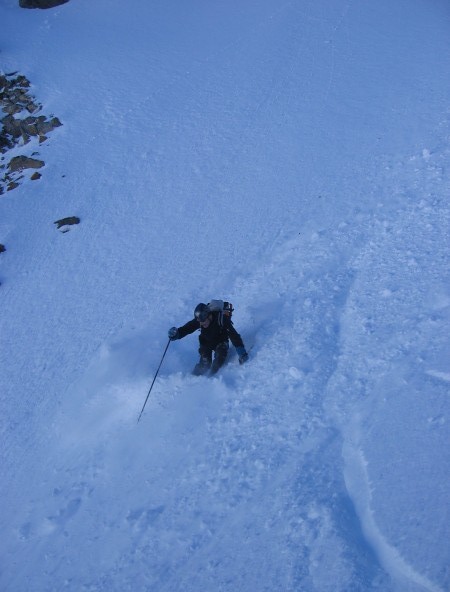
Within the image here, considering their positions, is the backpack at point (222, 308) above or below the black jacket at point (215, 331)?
above

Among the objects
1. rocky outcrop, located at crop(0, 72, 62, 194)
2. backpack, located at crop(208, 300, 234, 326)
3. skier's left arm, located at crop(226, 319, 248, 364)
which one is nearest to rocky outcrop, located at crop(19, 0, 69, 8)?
rocky outcrop, located at crop(0, 72, 62, 194)

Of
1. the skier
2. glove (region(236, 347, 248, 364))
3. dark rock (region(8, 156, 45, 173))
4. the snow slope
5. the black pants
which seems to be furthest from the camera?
dark rock (region(8, 156, 45, 173))

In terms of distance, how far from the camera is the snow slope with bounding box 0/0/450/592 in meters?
5.14

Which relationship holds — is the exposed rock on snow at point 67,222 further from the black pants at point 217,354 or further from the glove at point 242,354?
the glove at point 242,354

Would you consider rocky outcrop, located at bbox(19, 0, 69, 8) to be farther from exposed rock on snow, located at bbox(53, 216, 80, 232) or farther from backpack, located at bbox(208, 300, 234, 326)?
backpack, located at bbox(208, 300, 234, 326)

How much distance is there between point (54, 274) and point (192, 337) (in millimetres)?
4096

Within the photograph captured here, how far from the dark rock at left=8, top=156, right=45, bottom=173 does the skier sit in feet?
29.4

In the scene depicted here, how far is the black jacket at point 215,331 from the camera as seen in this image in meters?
6.75

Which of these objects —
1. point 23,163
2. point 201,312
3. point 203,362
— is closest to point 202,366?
point 203,362

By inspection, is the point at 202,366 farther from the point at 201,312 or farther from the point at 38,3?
the point at 38,3

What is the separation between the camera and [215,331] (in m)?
6.92

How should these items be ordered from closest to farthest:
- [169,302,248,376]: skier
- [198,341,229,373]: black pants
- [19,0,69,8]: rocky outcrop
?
[169,302,248,376]: skier, [198,341,229,373]: black pants, [19,0,69,8]: rocky outcrop

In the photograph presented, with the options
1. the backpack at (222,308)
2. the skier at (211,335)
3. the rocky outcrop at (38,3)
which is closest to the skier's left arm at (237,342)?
the skier at (211,335)

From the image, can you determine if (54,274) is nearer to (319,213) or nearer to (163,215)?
(163,215)
